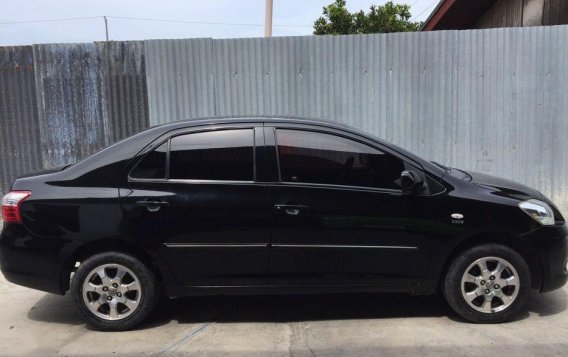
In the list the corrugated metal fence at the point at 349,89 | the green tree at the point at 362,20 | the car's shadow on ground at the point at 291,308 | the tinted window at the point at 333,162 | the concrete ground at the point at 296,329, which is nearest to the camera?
the concrete ground at the point at 296,329

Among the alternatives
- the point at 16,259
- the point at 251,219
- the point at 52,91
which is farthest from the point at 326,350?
the point at 52,91

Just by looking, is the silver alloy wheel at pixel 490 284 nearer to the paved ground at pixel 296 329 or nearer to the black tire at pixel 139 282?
the paved ground at pixel 296 329

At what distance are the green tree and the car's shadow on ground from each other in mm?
23243

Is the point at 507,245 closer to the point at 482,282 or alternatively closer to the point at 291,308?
the point at 482,282

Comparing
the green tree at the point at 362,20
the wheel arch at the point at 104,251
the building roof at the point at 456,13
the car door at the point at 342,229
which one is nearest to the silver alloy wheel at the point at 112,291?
the wheel arch at the point at 104,251

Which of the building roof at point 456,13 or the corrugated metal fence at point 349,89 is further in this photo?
the building roof at point 456,13

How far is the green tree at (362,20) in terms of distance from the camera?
26656 mm

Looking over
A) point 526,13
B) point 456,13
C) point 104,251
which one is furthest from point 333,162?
point 456,13

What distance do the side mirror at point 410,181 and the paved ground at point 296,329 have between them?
3.69 ft

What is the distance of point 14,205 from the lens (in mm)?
4074

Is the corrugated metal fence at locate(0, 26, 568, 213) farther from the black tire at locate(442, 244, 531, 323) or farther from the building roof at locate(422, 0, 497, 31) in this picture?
the building roof at locate(422, 0, 497, 31)

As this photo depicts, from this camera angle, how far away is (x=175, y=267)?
4.06 m

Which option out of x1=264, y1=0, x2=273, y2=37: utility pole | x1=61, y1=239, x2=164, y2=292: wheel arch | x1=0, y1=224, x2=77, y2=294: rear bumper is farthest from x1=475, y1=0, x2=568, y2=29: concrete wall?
x1=0, y1=224, x2=77, y2=294: rear bumper

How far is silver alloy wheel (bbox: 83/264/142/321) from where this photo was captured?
404 centimetres
